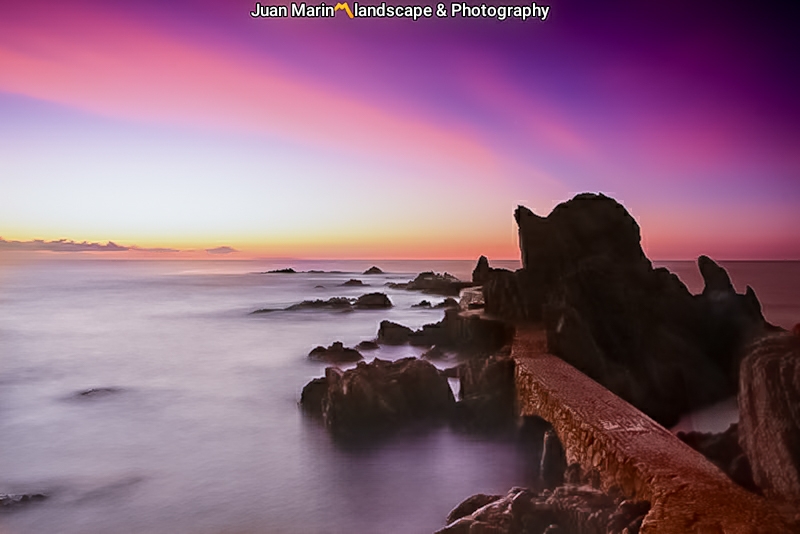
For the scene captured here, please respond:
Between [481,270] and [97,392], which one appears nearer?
[97,392]

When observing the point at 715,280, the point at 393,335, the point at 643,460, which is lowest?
the point at 393,335

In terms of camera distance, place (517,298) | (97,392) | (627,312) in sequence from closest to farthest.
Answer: (627,312)
(97,392)
(517,298)

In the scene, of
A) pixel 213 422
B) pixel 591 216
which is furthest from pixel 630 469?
pixel 591 216

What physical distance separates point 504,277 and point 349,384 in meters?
11.2

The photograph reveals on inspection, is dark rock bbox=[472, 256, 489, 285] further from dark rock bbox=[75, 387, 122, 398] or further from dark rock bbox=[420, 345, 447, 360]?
dark rock bbox=[75, 387, 122, 398]

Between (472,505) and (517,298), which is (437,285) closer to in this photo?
(517,298)

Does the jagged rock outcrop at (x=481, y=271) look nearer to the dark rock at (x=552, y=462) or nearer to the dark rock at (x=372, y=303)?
the dark rock at (x=372, y=303)

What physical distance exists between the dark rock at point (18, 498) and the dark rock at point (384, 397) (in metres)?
Answer: 6.35

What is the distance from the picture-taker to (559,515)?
277 inches

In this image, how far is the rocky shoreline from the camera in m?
6.77

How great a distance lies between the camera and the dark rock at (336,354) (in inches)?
877

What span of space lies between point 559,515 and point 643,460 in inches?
63.1

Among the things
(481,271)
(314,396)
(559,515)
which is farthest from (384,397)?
(481,271)

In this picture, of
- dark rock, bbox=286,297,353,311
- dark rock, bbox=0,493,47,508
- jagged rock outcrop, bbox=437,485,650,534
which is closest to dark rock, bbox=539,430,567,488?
jagged rock outcrop, bbox=437,485,650,534
